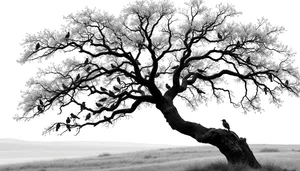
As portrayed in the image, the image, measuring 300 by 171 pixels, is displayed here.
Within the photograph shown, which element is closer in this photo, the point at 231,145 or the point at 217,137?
the point at 231,145

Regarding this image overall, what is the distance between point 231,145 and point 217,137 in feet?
2.27

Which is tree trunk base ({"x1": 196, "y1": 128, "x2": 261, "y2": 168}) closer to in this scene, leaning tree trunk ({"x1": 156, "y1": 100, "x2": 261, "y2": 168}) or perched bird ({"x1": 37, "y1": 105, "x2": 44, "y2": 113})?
leaning tree trunk ({"x1": 156, "y1": 100, "x2": 261, "y2": 168})

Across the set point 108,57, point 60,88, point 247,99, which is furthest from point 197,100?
point 60,88

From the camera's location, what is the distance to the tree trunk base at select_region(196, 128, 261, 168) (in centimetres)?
1608

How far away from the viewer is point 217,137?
16.3 metres

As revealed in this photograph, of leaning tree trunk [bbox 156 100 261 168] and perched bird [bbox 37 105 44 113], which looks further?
perched bird [bbox 37 105 44 113]

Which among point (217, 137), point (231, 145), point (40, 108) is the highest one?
point (40, 108)

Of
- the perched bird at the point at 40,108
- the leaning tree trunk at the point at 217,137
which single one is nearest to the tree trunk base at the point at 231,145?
the leaning tree trunk at the point at 217,137

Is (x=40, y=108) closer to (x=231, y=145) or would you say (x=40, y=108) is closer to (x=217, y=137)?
(x=217, y=137)

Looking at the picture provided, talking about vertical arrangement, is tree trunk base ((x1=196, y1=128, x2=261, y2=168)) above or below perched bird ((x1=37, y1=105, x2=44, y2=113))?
below

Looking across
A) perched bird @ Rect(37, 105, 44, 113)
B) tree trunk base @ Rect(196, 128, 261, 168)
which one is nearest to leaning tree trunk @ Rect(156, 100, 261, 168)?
tree trunk base @ Rect(196, 128, 261, 168)

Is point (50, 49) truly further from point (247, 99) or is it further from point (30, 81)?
point (247, 99)

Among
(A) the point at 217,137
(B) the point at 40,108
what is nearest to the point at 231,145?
(A) the point at 217,137

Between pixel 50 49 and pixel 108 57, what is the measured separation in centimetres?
344
